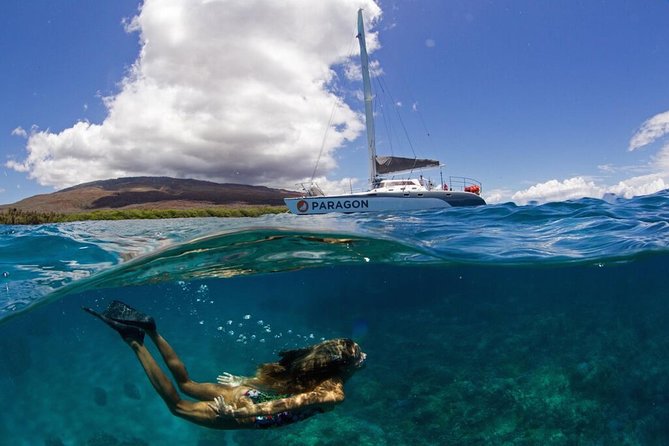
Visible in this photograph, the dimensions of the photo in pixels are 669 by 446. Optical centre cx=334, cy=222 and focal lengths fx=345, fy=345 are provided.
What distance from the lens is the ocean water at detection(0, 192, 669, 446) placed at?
9.68 meters

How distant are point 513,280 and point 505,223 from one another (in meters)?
2.86

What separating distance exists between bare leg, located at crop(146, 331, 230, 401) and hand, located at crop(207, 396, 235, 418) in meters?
0.33

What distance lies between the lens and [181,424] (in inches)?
456

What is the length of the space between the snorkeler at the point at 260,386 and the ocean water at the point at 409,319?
15.4ft

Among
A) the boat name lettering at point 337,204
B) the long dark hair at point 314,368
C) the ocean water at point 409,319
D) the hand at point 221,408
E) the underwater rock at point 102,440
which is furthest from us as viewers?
the boat name lettering at point 337,204

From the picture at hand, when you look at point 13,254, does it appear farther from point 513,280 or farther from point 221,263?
point 513,280

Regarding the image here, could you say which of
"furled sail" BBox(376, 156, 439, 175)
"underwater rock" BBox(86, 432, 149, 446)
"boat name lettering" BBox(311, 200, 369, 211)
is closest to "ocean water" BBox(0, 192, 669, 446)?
"underwater rock" BBox(86, 432, 149, 446)

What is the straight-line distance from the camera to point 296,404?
4879 mm

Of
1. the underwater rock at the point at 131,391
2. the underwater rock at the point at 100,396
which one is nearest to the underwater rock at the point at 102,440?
the underwater rock at the point at 131,391

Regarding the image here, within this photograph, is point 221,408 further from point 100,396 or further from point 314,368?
point 100,396

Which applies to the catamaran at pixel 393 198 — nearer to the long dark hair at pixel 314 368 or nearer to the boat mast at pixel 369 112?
the boat mast at pixel 369 112

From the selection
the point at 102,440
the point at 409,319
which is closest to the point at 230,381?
the point at 102,440

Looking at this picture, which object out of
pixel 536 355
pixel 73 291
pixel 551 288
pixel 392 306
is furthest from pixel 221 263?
A: pixel 551 288

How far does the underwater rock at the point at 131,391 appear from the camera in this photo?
13.8 meters
